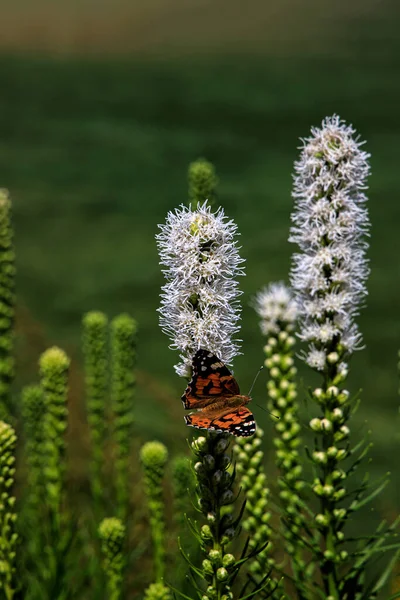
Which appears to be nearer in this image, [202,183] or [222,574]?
[222,574]

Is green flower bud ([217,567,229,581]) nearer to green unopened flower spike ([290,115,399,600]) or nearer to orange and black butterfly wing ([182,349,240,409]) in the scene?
orange and black butterfly wing ([182,349,240,409])

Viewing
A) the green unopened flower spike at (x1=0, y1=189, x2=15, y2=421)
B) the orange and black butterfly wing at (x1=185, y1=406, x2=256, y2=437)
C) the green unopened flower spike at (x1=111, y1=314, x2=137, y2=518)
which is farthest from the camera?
the green unopened flower spike at (x1=111, y1=314, x2=137, y2=518)

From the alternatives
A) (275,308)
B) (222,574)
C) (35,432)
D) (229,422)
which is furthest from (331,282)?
(35,432)

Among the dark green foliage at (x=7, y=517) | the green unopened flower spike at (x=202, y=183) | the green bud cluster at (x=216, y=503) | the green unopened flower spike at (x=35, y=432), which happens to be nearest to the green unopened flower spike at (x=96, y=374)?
the green unopened flower spike at (x=35, y=432)

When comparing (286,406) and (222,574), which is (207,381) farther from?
(286,406)

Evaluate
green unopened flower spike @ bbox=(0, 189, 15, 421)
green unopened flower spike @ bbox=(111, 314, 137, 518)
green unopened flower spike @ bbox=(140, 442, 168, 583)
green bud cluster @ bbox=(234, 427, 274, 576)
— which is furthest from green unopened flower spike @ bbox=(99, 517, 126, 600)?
green unopened flower spike @ bbox=(111, 314, 137, 518)

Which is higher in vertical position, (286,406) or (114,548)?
(286,406)

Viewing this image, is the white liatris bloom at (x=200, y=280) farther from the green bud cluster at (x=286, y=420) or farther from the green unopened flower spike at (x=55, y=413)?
the green unopened flower spike at (x=55, y=413)
